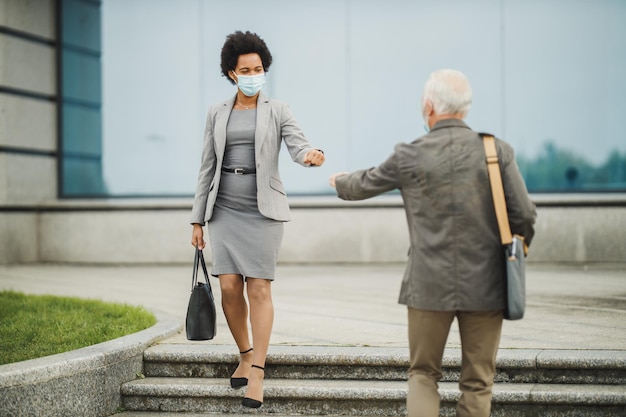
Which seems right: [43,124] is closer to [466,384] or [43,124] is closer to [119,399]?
[119,399]

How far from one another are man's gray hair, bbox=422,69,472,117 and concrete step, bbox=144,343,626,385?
7.07ft

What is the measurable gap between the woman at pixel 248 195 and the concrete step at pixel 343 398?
311mm

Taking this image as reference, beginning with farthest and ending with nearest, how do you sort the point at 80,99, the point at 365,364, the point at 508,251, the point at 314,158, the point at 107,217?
the point at 80,99 < the point at 107,217 < the point at 365,364 < the point at 314,158 < the point at 508,251

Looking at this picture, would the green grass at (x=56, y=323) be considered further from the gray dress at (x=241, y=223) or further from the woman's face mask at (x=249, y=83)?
the woman's face mask at (x=249, y=83)

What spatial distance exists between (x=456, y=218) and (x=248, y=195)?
1.80m

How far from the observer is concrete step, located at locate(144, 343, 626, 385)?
540 cm

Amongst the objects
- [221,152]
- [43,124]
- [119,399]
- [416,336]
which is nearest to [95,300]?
[119,399]

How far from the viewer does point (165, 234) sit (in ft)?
43.2

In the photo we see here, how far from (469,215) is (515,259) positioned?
0.84 ft

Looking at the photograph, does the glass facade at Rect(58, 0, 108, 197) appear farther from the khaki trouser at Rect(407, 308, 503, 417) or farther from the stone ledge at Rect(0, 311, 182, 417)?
the khaki trouser at Rect(407, 308, 503, 417)

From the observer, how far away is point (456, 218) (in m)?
3.76

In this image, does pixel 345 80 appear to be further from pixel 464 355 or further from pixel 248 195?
pixel 464 355

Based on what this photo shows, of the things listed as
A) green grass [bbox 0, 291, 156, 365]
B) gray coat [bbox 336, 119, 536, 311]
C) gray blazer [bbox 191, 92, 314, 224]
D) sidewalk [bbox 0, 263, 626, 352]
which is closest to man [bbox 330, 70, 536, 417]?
gray coat [bbox 336, 119, 536, 311]

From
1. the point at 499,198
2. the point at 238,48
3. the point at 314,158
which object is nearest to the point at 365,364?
→ the point at 314,158
